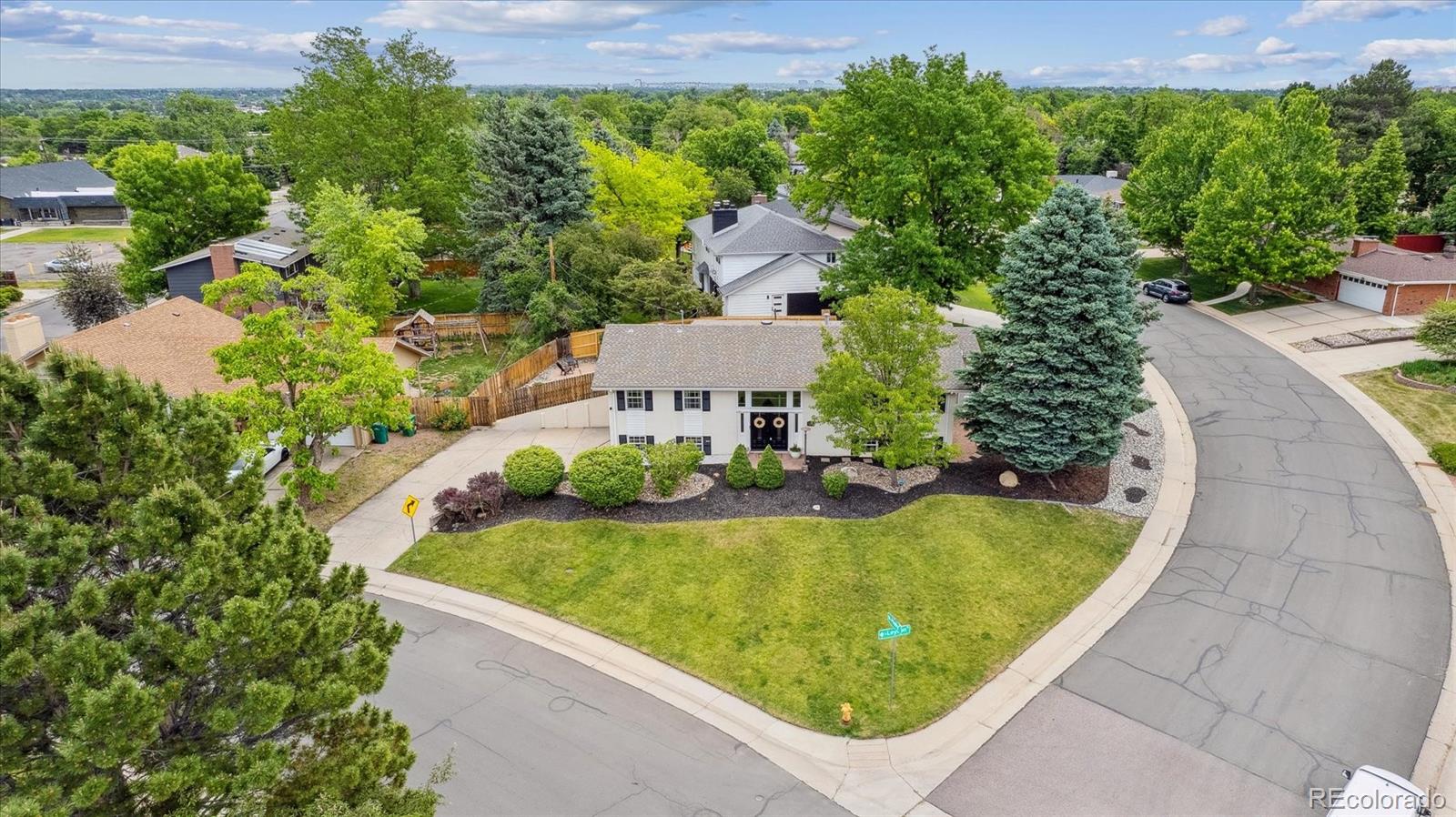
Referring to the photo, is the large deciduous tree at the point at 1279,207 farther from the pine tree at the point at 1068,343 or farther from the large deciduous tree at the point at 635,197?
the large deciduous tree at the point at 635,197

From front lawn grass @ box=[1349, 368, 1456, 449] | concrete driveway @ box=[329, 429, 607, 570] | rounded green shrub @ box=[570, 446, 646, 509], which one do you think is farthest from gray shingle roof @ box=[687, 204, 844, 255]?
front lawn grass @ box=[1349, 368, 1456, 449]

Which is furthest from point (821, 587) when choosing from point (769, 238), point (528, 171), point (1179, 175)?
point (1179, 175)

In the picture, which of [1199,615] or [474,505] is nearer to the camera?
[1199,615]

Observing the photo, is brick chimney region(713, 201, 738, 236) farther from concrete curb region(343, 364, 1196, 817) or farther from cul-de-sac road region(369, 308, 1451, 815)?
cul-de-sac road region(369, 308, 1451, 815)

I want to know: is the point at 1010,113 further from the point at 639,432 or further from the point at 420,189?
the point at 420,189

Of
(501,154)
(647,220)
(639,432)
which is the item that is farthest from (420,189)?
(639,432)
